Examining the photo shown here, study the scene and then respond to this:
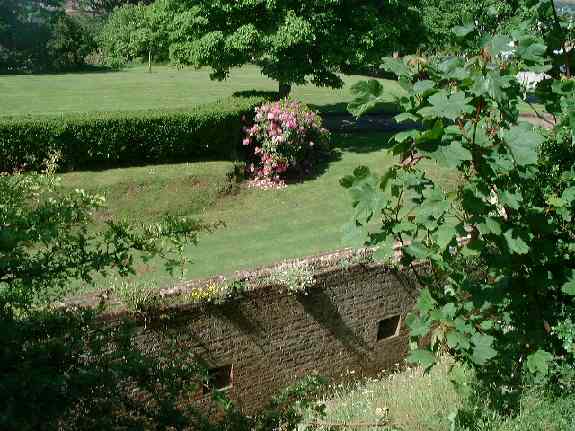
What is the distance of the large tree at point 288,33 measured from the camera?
58.1ft

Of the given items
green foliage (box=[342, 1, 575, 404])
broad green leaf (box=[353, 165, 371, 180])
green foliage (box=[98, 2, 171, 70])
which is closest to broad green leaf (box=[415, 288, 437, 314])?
green foliage (box=[342, 1, 575, 404])

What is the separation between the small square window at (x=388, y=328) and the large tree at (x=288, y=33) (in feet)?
32.4

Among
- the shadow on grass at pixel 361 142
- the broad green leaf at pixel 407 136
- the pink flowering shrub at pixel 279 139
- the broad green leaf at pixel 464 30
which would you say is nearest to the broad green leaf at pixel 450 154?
the broad green leaf at pixel 407 136

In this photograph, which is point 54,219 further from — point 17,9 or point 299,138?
point 17,9

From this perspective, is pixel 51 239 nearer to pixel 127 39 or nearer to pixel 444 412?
pixel 444 412

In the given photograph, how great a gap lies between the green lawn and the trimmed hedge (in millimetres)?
5735

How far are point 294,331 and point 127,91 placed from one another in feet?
71.8

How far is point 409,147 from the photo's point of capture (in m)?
3.62

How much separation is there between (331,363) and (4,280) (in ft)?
19.9

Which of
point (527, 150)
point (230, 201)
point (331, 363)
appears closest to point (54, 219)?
point (527, 150)

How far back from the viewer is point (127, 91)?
28078mm

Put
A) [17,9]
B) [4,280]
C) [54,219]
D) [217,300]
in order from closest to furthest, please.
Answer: [4,280], [54,219], [217,300], [17,9]

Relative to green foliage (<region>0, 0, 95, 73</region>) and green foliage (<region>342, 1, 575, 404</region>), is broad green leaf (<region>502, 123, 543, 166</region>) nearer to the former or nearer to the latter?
green foliage (<region>342, 1, 575, 404</region>)

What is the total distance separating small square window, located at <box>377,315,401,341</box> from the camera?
10.3 metres
